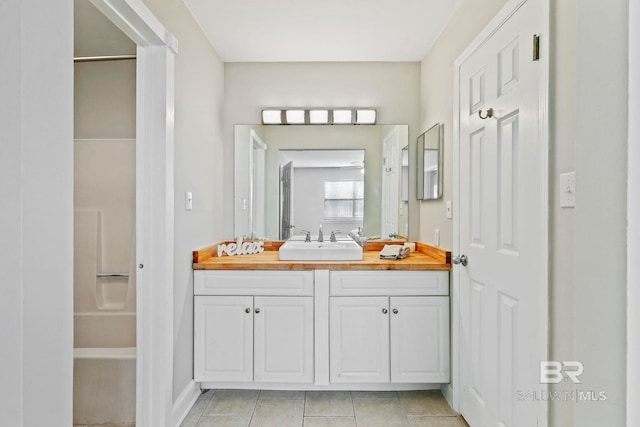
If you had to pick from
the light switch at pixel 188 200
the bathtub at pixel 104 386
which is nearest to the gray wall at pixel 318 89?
the light switch at pixel 188 200

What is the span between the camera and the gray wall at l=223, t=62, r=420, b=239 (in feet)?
9.52

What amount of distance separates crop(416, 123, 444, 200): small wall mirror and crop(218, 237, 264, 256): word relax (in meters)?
1.29

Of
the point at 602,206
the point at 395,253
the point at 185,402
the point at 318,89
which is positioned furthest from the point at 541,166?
the point at 185,402

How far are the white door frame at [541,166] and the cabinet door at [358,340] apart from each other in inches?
15.6

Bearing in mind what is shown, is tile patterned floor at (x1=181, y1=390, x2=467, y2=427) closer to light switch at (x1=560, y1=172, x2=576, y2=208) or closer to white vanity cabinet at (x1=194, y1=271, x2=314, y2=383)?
white vanity cabinet at (x1=194, y1=271, x2=314, y2=383)

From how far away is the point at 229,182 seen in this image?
2.93 meters

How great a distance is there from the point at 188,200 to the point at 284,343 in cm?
103

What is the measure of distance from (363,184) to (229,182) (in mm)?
1060

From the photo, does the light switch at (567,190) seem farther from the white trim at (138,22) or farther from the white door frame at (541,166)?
the white trim at (138,22)

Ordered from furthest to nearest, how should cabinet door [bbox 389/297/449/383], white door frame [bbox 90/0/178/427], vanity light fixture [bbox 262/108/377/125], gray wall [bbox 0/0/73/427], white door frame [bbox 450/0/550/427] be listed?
vanity light fixture [bbox 262/108/377/125], cabinet door [bbox 389/297/449/383], white door frame [bbox 90/0/178/427], white door frame [bbox 450/0/550/427], gray wall [bbox 0/0/73/427]

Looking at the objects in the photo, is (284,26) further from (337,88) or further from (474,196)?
(474,196)

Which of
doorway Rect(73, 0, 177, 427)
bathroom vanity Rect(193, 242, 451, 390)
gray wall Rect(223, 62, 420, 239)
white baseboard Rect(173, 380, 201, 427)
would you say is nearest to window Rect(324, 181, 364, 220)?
gray wall Rect(223, 62, 420, 239)

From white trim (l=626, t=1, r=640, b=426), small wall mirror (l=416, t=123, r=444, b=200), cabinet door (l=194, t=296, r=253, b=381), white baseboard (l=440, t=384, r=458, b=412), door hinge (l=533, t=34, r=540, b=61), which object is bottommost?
white baseboard (l=440, t=384, r=458, b=412)

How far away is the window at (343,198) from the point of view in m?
2.94
